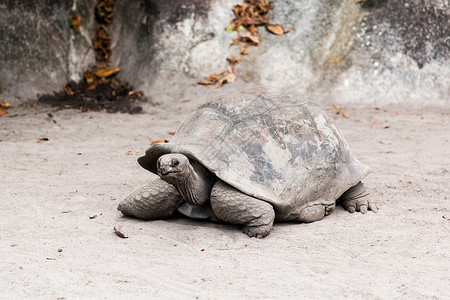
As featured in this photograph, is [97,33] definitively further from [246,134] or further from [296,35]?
[246,134]

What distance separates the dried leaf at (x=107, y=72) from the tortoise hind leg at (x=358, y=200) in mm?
5363

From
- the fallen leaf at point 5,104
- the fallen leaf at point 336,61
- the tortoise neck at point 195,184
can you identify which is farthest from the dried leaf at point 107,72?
the tortoise neck at point 195,184

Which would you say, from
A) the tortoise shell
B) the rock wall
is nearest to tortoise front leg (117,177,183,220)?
the tortoise shell

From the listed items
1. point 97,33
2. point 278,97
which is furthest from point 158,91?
point 278,97

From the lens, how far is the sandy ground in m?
2.73

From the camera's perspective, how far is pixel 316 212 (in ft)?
12.5

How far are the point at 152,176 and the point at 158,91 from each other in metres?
3.32

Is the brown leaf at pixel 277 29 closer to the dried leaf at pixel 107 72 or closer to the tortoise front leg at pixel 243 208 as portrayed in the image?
the dried leaf at pixel 107 72

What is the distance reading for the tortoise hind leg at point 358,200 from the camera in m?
4.03

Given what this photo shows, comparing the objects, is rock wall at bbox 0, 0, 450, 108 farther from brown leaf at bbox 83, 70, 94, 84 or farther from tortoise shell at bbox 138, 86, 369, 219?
tortoise shell at bbox 138, 86, 369, 219

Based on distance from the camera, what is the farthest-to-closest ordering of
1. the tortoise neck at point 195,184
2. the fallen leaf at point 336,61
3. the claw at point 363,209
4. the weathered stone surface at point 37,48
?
the fallen leaf at point 336,61 < the weathered stone surface at point 37,48 < the claw at point 363,209 < the tortoise neck at point 195,184

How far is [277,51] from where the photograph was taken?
8227 mm

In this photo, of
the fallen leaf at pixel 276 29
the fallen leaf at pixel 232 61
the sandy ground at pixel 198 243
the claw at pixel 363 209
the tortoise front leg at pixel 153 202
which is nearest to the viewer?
the sandy ground at pixel 198 243

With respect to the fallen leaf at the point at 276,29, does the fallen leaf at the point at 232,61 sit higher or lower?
lower
